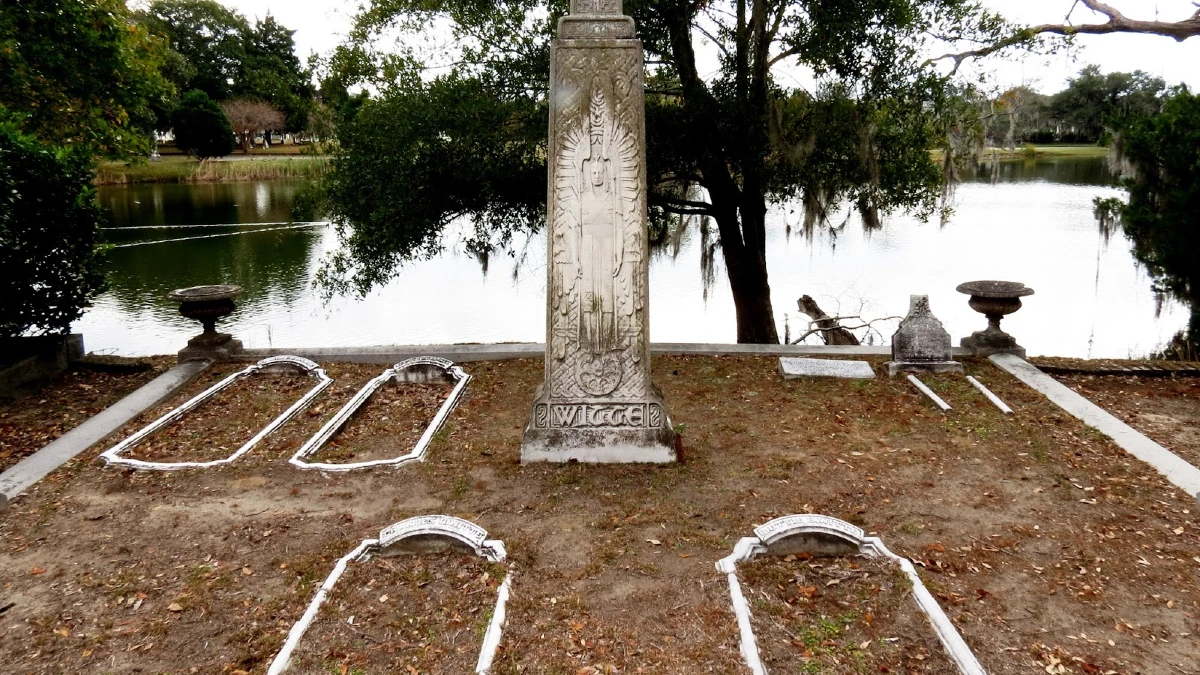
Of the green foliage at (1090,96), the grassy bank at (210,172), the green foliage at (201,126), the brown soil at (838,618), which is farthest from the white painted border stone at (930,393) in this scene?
the green foliage at (1090,96)

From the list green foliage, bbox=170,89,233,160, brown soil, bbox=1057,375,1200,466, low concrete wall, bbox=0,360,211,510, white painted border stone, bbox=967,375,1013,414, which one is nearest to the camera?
low concrete wall, bbox=0,360,211,510

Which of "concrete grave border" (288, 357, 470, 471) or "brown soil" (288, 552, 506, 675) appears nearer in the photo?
"brown soil" (288, 552, 506, 675)

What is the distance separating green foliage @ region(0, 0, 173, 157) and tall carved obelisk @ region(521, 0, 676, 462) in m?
9.44

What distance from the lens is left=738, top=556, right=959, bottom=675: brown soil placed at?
3551mm

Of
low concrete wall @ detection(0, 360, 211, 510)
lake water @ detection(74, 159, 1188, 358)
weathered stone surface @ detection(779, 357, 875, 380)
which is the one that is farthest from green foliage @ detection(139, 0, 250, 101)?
weathered stone surface @ detection(779, 357, 875, 380)

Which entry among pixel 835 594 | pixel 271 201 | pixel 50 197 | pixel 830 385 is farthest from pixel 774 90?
pixel 271 201

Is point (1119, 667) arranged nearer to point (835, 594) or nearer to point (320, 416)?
point (835, 594)

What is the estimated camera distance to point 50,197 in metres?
8.52

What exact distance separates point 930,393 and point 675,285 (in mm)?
12408

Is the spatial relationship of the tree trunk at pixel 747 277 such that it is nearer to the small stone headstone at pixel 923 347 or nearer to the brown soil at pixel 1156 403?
the small stone headstone at pixel 923 347

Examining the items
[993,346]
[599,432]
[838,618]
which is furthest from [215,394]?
[993,346]

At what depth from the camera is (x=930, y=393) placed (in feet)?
24.4

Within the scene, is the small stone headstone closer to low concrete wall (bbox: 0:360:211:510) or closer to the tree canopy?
the tree canopy

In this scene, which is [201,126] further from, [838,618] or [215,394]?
[838,618]
